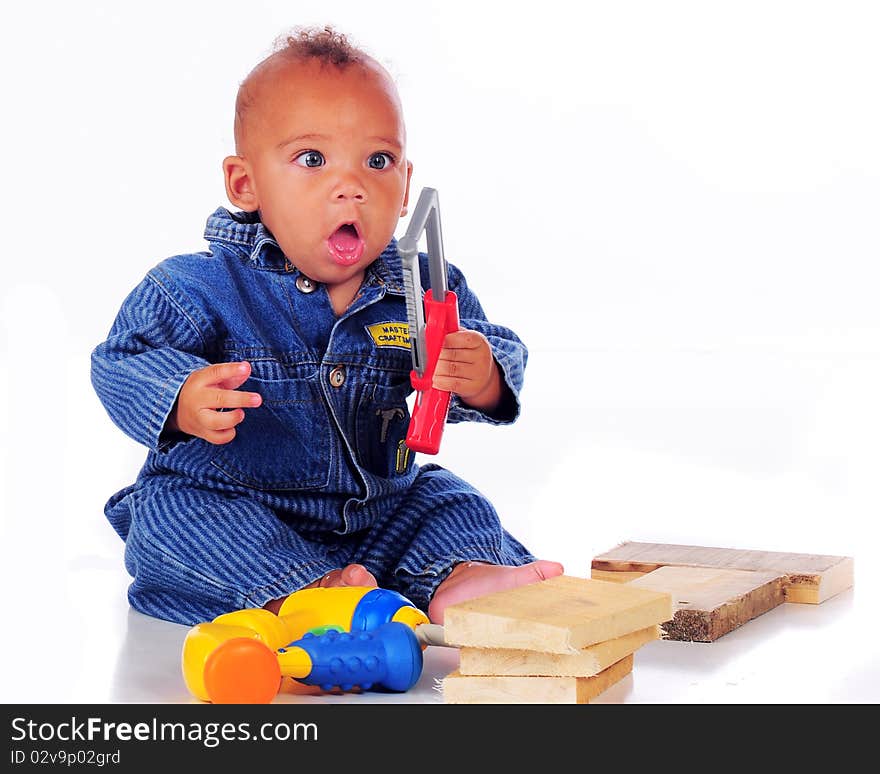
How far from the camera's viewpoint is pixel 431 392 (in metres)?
1.27

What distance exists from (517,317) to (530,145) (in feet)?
1.73

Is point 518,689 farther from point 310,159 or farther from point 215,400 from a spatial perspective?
point 310,159

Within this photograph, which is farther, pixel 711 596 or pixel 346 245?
pixel 346 245

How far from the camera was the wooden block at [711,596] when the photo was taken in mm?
1222

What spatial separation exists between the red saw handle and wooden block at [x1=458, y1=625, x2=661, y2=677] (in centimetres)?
29

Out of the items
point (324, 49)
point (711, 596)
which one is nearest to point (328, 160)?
point (324, 49)

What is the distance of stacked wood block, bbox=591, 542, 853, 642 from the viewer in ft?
4.03

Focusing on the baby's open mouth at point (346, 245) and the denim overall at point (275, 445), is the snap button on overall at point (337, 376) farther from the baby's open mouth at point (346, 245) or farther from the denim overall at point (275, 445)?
the baby's open mouth at point (346, 245)

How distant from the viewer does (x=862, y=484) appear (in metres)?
2.06

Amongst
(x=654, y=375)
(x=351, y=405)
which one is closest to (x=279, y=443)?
(x=351, y=405)

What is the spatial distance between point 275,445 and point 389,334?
0.18 meters

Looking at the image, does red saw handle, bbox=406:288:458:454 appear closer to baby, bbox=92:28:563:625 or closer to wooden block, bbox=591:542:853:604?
baby, bbox=92:28:563:625

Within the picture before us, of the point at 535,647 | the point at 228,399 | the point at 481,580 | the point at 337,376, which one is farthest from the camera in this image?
the point at 337,376

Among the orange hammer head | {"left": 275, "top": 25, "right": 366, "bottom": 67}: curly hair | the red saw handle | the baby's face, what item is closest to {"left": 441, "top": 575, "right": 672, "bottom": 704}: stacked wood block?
the orange hammer head
